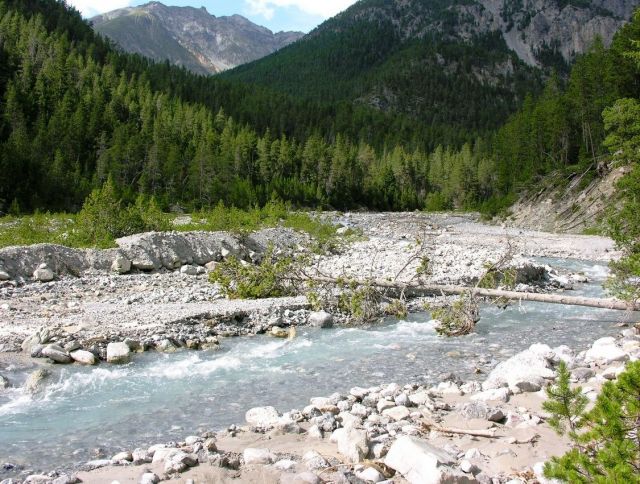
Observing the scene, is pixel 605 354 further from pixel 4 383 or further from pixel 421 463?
pixel 4 383

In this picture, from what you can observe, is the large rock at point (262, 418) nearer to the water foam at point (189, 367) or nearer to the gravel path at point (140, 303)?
the water foam at point (189, 367)

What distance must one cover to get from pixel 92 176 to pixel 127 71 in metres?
63.2

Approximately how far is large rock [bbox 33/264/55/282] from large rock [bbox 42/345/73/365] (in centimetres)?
837

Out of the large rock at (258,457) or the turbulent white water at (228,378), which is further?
the turbulent white water at (228,378)

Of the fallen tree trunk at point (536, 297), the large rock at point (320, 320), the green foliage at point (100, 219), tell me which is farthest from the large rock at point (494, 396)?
the green foliage at point (100, 219)

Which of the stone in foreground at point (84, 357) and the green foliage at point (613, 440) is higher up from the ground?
the green foliage at point (613, 440)

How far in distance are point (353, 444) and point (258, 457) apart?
116cm

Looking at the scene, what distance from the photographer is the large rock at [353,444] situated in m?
5.95

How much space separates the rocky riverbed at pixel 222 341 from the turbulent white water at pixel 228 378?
687 mm

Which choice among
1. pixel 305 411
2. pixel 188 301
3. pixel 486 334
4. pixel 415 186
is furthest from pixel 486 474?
pixel 415 186

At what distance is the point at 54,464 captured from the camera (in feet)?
21.3

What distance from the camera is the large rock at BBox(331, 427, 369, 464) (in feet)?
19.5

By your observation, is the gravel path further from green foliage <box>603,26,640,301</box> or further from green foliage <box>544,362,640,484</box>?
green foliage <box>544,362,640,484</box>

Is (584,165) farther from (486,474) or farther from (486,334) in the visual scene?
(486,474)
